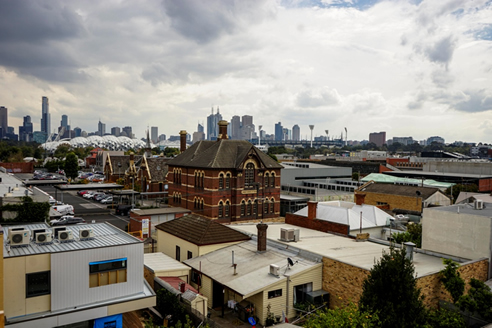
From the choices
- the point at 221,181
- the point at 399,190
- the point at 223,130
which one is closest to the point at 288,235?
the point at 221,181

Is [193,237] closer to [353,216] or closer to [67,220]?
[353,216]

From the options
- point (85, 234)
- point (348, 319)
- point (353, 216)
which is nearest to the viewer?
point (348, 319)

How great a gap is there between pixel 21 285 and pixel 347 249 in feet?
63.9

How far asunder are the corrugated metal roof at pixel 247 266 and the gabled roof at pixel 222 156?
20.7m

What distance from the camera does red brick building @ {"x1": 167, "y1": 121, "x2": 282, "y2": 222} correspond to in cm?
4897

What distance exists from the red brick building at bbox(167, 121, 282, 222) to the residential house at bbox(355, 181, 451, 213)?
44.9ft

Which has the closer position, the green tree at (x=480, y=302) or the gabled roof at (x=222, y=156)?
the green tree at (x=480, y=302)

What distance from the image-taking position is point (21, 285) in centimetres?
1627

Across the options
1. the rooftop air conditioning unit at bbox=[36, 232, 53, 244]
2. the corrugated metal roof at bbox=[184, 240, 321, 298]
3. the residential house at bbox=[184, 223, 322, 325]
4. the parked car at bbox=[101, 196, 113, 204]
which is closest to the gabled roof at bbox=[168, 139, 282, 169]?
the parked car at bbox=[101, 196, 113, 204]

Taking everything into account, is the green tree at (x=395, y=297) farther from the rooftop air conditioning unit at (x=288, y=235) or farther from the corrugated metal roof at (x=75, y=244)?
the rooftop air conditioning unit at (x=288, y=235)

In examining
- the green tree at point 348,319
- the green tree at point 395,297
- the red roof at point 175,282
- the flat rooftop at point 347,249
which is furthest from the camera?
the red roof at point 175,282

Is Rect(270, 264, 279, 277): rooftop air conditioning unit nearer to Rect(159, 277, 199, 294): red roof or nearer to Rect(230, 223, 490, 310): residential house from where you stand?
Rect(230, 223, 490, 310): residential house

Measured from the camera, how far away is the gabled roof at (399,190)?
56094 millimetres

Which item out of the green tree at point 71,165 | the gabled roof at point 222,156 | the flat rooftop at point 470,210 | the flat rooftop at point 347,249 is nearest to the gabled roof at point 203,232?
the flat rooftop at point 347,249
